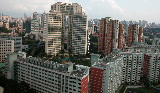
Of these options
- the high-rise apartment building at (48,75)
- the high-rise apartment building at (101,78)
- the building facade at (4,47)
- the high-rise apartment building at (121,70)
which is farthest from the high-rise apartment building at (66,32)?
the high-rise apartment building at (101,78)

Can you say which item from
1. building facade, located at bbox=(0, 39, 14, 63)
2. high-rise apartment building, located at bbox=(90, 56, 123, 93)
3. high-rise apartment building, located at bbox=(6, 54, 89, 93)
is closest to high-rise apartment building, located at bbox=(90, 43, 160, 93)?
high-rise apartment building, located at bbox=(90, 56, 123, 93)

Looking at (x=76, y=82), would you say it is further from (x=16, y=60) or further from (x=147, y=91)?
(x=147, y=91)

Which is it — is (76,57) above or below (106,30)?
below

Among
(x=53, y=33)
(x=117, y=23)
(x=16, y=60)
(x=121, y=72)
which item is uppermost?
(x=117, y=23)

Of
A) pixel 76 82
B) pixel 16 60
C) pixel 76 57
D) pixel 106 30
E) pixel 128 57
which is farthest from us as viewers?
pixel 106 30

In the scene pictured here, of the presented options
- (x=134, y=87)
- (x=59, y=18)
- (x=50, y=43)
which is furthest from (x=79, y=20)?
(x=134, y=87)

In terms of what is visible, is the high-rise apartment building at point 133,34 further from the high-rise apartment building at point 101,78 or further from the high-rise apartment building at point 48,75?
the high-rise apartment building at point 48,75
